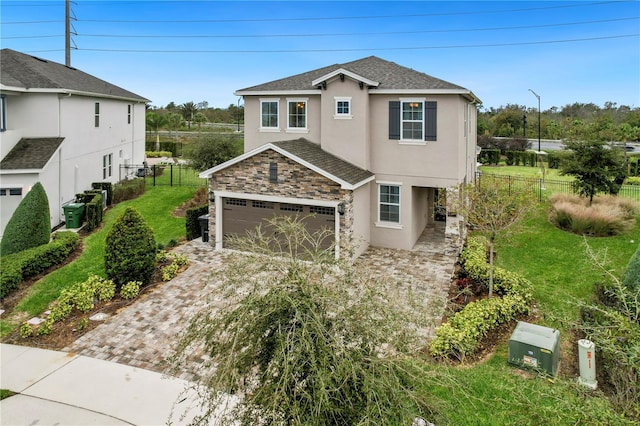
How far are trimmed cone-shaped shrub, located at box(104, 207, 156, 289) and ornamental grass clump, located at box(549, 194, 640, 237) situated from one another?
15631 millimetres

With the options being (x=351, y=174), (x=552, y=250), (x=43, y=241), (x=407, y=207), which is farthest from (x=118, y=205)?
(x=552, y=250)

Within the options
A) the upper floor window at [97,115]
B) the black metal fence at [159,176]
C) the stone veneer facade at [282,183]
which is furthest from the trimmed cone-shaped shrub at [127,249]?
the black metal fence at [159,176]

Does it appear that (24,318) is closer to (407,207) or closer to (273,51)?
(407,207)

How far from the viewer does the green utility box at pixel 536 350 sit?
8.09 m

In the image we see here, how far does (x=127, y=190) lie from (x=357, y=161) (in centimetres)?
1356

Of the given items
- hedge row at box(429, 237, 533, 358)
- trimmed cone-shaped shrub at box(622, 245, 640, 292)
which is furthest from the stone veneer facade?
trimmed cone-shaped shrub at box(622, 245, 640, 292)

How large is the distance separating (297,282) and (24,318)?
999cm

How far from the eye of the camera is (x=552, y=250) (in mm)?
15297

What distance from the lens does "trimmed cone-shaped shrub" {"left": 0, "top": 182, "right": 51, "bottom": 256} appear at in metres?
14.0

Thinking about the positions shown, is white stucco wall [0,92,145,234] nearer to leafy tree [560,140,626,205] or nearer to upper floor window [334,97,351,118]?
upper floor window [334,97,351,118]

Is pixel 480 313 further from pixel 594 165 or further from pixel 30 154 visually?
pixel 30 154

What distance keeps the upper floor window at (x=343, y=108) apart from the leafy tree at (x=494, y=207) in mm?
5962

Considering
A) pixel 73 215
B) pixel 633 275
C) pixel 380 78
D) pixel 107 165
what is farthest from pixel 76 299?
pixel 107 165

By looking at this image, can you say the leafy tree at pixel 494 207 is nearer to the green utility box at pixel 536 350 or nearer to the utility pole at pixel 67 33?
the green utility box at pixel 536 350
